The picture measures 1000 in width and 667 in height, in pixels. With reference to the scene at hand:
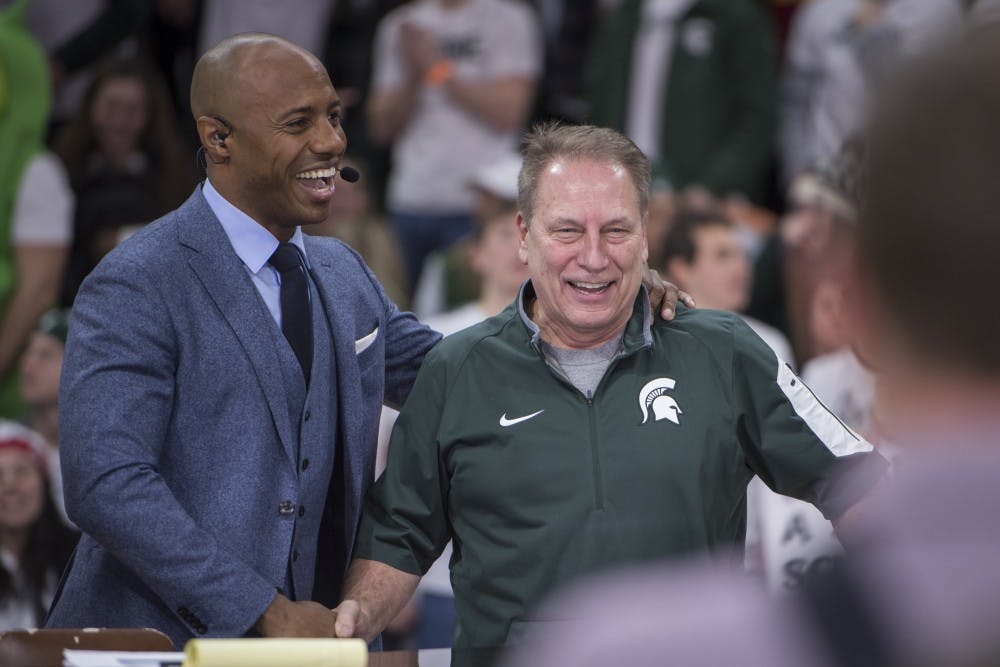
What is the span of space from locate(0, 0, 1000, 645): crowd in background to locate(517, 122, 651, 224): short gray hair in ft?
7.33

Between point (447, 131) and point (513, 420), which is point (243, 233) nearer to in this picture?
point (513, 420)

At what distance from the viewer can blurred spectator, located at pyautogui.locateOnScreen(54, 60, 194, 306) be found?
5883 mm

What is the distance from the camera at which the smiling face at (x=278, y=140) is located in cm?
259

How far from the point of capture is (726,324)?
2660 mm

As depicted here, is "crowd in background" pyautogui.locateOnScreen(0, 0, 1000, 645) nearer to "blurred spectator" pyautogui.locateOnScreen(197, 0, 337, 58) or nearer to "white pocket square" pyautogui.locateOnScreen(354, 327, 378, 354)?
"blurred spectator" pyautogui.locateOnScreen(197, 0, 337, 58)

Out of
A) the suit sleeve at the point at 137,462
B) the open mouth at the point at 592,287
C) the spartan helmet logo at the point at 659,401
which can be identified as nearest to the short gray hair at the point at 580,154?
the open mouth at the point at 592,287

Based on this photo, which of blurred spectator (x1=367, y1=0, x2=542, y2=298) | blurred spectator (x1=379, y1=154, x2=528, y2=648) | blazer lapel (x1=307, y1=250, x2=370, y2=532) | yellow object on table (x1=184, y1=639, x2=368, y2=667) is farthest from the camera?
blurred spectator (x1=367, y1=0, x2=542, y2=298)

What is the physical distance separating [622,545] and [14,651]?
2.95 feet

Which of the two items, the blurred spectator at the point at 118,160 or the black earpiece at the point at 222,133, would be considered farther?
the blurred spectator at the point at 118,160

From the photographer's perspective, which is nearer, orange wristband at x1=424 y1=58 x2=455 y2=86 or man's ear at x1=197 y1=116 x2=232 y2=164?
man's ear at x1=197 y1=116 x2=232 y2=164

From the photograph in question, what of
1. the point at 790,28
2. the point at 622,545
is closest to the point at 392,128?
the point at 790,28

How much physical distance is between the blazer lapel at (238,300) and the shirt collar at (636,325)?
42cm

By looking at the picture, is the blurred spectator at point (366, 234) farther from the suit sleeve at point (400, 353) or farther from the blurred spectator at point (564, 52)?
the suit sleeve at point (400, 353)

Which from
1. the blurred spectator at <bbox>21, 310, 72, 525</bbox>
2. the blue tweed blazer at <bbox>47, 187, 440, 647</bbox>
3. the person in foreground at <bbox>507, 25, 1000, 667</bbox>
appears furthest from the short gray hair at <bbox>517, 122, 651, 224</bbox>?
the blurred spectator at <bbox>21, 310, 72, 525</bbox>
